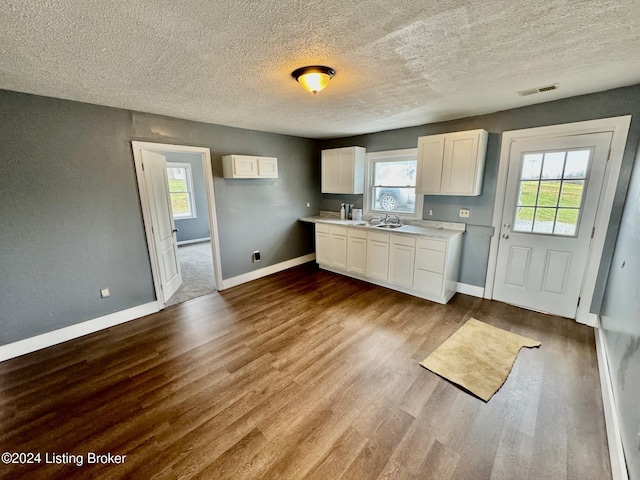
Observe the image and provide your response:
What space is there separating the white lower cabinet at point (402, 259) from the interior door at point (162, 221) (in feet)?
10.4

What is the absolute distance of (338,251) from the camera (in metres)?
4.39

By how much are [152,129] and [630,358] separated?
467cm

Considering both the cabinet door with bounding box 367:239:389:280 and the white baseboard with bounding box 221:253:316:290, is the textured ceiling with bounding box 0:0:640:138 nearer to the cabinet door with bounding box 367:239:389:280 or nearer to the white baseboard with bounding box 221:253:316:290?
the cabinet door with bounding box 367:239:389:280

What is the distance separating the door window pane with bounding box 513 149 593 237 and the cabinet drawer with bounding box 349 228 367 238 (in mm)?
1927

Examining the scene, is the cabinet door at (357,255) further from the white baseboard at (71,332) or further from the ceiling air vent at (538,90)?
the white baseboard at (71,332)

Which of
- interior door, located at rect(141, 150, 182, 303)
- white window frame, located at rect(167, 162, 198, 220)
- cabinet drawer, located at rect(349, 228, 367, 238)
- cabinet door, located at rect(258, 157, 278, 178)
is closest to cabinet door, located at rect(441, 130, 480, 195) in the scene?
cabinet drawer, located at rect(349, 228, 367, 238)

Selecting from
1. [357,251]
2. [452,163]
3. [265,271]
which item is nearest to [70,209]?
[265,271]

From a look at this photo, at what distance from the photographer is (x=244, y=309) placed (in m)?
3.34

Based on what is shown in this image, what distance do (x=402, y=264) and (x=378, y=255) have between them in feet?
1.28

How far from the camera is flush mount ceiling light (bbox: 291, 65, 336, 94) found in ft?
6.13

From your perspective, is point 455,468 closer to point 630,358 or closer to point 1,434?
point 630,358

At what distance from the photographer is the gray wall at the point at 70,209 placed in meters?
2.33

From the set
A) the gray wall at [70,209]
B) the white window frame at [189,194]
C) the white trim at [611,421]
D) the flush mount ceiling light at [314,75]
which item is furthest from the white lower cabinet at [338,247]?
the white window frame at [189,194]

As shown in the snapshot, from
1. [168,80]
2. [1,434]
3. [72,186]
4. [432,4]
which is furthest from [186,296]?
[432,4]
